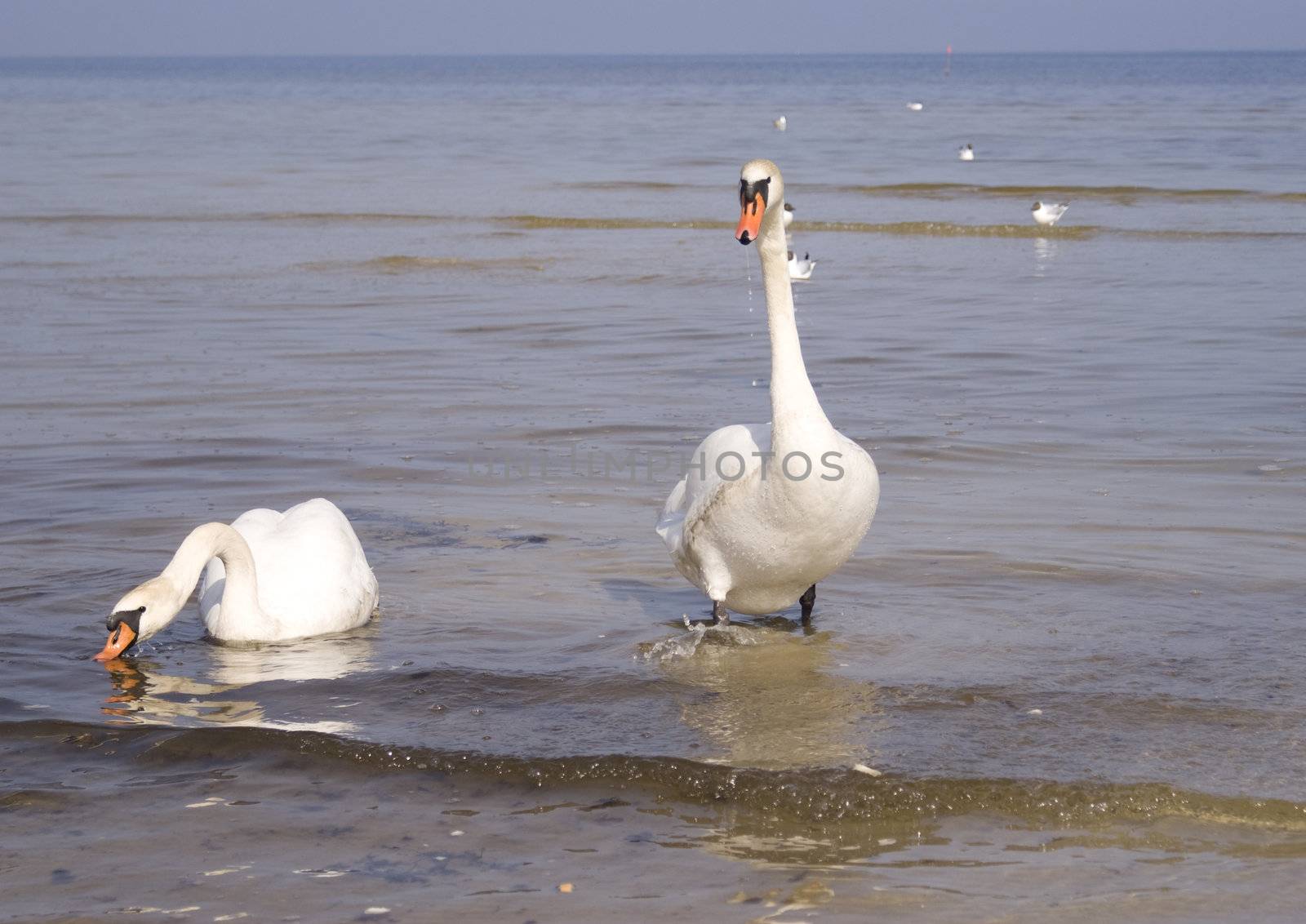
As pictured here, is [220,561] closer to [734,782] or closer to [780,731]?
[780,731]

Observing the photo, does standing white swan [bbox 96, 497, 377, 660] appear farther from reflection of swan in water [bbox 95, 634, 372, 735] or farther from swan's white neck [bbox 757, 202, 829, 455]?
swan's white neck [bbox 757, 202, 829, 455]

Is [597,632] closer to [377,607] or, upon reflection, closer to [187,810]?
[377,607]

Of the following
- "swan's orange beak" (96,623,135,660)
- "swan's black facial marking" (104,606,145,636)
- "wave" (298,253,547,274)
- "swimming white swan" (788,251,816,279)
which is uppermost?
"wave" (298,253,547,274)

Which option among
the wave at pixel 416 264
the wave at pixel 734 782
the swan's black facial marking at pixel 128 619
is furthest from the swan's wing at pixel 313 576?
the wave at pixel 416 264

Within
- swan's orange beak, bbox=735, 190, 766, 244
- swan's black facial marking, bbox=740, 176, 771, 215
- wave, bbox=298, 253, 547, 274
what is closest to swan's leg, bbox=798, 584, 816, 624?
swan's orange beak, bbox=735, 190, 766, 244

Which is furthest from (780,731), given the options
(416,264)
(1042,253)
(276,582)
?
(1042,253)

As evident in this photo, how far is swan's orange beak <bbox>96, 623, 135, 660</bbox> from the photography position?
18.9 ft

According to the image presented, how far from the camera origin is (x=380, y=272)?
18.1 meters

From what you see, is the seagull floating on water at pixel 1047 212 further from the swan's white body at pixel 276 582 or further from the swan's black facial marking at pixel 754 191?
the swan's white body at pixel 276 582

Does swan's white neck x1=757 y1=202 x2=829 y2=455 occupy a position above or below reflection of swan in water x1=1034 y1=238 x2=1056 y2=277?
below

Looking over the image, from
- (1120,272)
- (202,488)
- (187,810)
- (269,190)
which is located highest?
(269,190)

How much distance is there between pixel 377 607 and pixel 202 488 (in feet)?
7.29

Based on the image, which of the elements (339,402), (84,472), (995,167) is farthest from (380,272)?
(995,167)

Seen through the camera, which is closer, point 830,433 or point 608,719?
point 608,719
